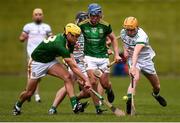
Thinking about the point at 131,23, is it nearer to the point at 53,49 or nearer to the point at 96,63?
the point at 96,63

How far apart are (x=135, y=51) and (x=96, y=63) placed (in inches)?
43.8

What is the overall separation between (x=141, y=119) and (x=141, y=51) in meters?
2.98

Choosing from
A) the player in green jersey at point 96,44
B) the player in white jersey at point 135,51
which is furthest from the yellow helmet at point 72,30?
the player in white jersey at point 135,51

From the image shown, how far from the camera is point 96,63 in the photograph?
18.8 metres

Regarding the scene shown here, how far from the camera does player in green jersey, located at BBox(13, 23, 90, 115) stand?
1716 cm

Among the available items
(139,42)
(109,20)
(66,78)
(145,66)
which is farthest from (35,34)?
(109,20)

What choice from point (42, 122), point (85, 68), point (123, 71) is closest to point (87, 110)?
point (85, 68)

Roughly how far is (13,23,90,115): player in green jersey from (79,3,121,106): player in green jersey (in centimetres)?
98

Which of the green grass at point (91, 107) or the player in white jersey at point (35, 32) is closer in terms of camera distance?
the green grass at point (91, 107)

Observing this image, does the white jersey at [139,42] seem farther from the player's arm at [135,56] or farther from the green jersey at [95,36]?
the green jersey at [95,36]

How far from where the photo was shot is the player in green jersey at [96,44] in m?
18.6

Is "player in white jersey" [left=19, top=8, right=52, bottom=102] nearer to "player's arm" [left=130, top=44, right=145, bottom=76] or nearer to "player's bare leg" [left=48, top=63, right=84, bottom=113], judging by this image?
"player's arm" [left=130, top=44, right=145, bottom=76]

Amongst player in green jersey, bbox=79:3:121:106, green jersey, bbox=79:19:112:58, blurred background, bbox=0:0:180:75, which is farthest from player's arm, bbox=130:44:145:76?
blurred background, bbox=0:0:180:75

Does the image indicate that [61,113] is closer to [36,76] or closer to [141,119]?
[36,76]
